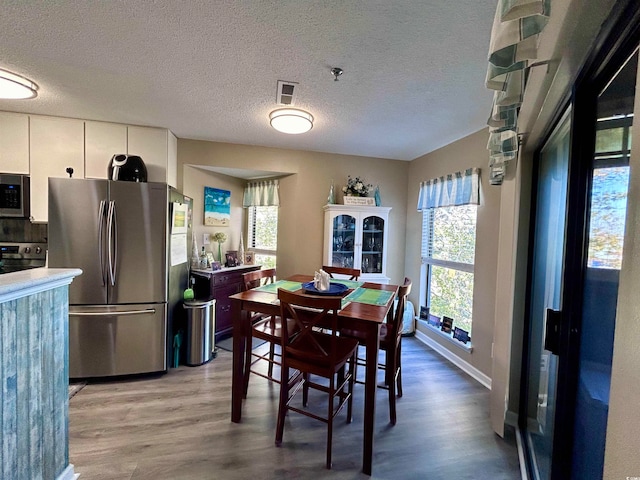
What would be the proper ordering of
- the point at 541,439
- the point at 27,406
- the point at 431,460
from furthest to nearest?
the point at 431,460 → the point at 541,439 → the point at 27,406

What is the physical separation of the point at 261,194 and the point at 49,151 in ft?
7.31

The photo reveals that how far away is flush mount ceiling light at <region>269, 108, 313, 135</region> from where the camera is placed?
7.99 ft

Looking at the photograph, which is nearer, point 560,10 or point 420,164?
point 560,10

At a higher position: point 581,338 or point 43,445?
point 581,338

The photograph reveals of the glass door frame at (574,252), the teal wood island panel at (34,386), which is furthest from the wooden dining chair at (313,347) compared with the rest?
the teal wood island panel at (34,386)

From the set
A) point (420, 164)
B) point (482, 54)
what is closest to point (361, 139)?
point (420, 164)

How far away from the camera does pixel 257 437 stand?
6.37 ft

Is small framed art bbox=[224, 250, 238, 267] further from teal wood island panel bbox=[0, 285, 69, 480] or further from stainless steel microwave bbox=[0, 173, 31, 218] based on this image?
teal wood island panel bbox=[0, 285, 69, 480]

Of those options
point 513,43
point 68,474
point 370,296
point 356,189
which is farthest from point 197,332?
point 513,43

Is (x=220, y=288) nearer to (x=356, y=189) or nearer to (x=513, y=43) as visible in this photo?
(x=356, y=189)

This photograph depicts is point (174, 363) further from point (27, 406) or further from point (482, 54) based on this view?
point (482, 54)

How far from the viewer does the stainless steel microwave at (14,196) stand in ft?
8.79

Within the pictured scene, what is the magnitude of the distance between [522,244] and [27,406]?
2872mm

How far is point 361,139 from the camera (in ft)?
10.7
